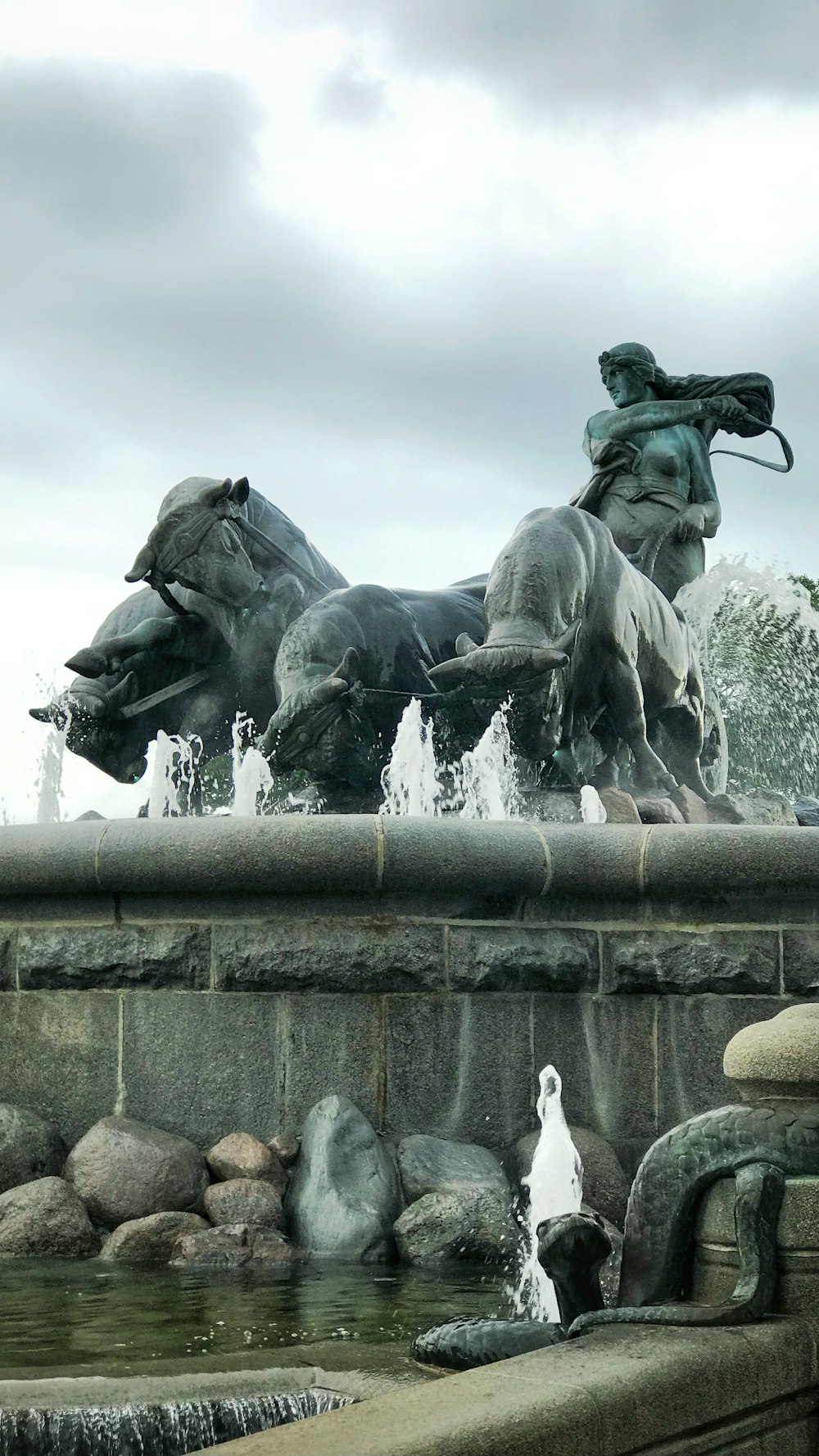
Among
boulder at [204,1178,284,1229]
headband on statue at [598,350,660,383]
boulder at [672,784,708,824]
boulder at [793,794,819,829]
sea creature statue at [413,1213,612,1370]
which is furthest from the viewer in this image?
headband on statue at [598,350,660,383]

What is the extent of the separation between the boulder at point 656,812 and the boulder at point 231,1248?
398 cm

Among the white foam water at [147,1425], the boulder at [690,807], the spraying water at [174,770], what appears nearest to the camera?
the white foam water at [147,1425]

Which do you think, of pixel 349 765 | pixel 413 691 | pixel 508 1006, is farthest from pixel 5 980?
pixel 413 691

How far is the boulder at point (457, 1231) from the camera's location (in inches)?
227

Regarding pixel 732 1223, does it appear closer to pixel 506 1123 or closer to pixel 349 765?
pixel 506 1123

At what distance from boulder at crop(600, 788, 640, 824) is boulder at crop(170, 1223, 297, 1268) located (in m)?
3.73

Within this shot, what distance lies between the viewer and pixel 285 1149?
6301mm

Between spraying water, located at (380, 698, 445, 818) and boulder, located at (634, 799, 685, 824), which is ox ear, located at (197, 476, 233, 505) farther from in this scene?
boulder, located at (634, 799, 685, 824)

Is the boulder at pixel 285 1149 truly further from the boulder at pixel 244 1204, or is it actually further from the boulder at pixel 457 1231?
the boulder at pixel 457 1231

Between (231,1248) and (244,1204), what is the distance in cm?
24

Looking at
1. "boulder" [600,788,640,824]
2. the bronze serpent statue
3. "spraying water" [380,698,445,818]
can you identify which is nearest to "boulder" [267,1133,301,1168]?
the bronze serpent statue

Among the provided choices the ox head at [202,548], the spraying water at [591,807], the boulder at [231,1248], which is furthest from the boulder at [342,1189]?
the ox head at [202,548]

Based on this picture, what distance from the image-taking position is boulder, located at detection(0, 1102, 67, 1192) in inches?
247

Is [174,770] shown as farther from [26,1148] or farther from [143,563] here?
[26,1148]
